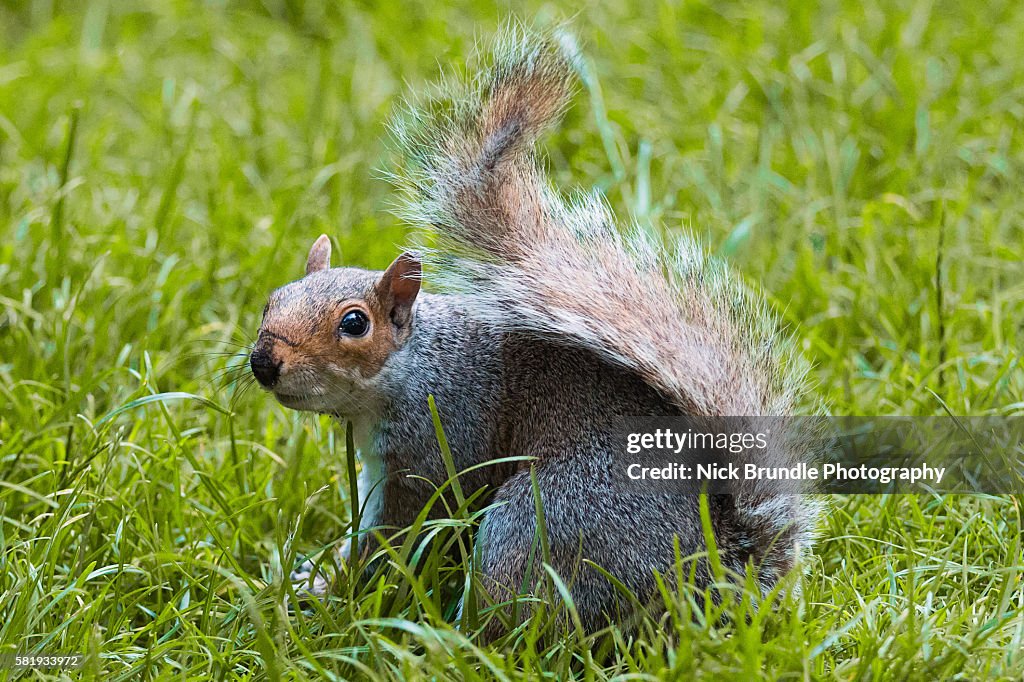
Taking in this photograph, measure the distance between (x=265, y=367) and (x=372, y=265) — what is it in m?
1.36

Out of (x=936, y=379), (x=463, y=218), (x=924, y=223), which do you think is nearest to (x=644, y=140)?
(x=924, y=223)

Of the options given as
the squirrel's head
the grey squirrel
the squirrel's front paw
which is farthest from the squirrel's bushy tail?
the squirrel's front paw

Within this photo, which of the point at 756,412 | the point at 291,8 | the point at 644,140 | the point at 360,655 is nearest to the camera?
the point at 360,655

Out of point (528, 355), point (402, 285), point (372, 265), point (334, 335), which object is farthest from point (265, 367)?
point (372, 265)

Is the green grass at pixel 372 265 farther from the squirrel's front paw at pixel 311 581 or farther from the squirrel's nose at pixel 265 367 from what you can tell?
the squirrel's nose at pixel 265 367

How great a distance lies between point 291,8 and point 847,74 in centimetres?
248

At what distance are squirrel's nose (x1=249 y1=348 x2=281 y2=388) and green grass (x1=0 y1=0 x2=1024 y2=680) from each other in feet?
0.68

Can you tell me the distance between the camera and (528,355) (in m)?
2.36

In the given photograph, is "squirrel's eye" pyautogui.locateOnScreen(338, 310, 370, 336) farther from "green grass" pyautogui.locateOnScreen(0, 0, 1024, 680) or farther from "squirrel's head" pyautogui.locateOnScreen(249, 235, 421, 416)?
"green grass" pyautogui.locateOnScreen(0, 0, 1024, 680)

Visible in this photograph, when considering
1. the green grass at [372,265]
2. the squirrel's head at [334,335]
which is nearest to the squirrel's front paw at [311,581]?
the green grass at [372,265]

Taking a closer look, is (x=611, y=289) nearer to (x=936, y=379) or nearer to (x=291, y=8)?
(x=936, y=379)

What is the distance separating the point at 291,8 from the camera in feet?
16.8

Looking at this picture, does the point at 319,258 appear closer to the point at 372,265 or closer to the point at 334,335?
the point at 334,335

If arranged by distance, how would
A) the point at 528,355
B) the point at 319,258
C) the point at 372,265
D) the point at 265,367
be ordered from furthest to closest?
the point at 372,265 → the point at 319,258 → the point at 528,355 → the point at 265,367
